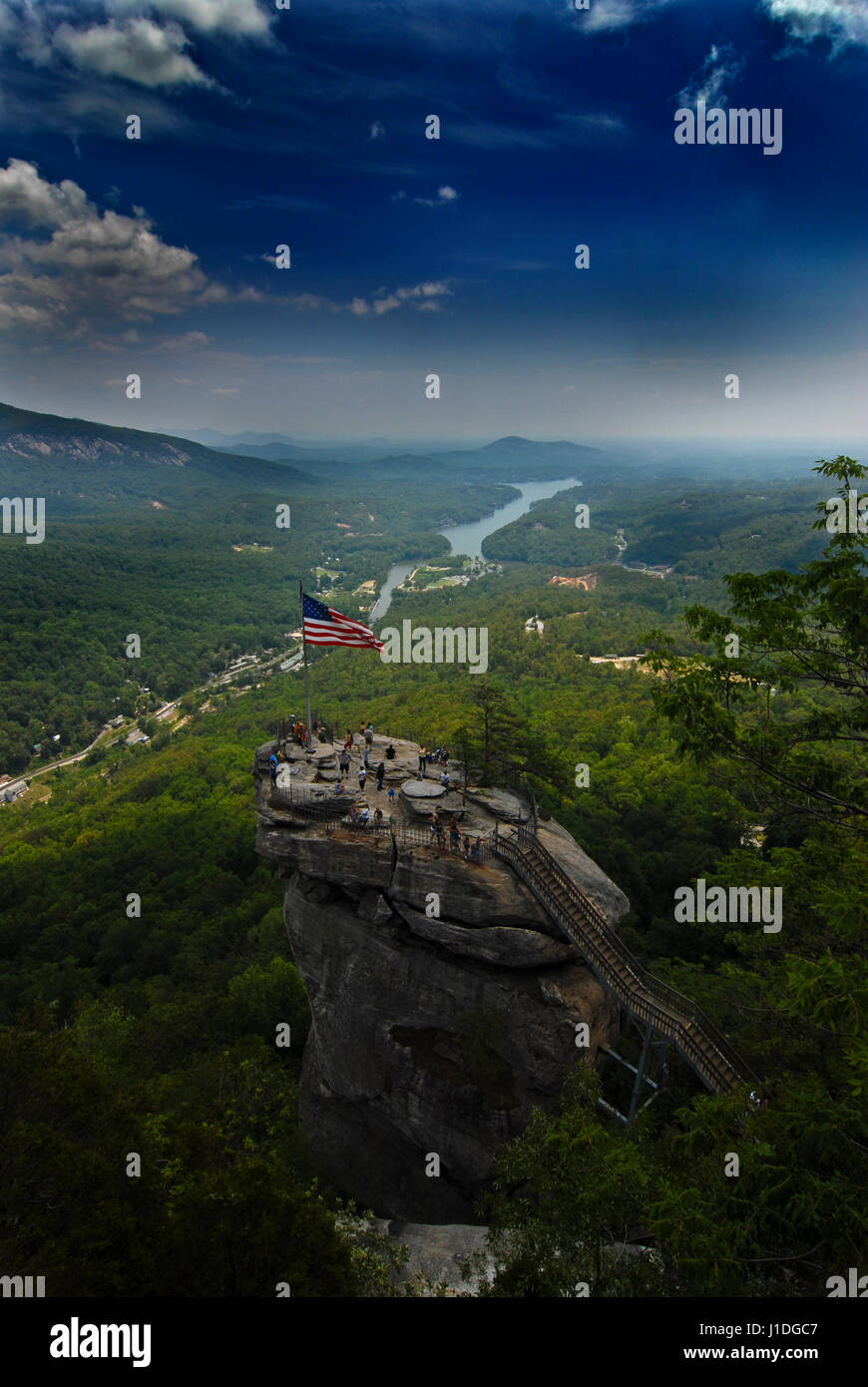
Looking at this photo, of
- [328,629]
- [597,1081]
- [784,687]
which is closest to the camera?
[784,687]

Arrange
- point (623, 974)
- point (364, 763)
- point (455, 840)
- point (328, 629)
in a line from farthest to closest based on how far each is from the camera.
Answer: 1. point (364, 763)
2. point (328, 629)
3. point (455, 840)
4. point (623, 974)

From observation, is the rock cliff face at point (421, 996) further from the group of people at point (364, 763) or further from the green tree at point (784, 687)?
the green tree at point (784, 687)

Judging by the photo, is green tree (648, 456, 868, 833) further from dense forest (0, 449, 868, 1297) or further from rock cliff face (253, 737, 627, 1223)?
rock cliff face (253, 737, 627, 1223)

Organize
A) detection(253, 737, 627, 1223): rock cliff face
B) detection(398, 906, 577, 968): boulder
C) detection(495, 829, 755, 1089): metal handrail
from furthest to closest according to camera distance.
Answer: detection(253, 737, 627, 1223): rock cliff face → detection(398, 906, 577, 968): boulder → detection(495, 829, 755, 1089): metal handrail

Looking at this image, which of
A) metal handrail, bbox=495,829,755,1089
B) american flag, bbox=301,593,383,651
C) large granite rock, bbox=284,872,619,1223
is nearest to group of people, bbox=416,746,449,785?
american flag, bbox=301,593,383,651

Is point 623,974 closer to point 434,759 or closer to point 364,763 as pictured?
point 434,759

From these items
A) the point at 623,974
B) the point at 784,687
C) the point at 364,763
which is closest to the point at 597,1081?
the point at 623,974
